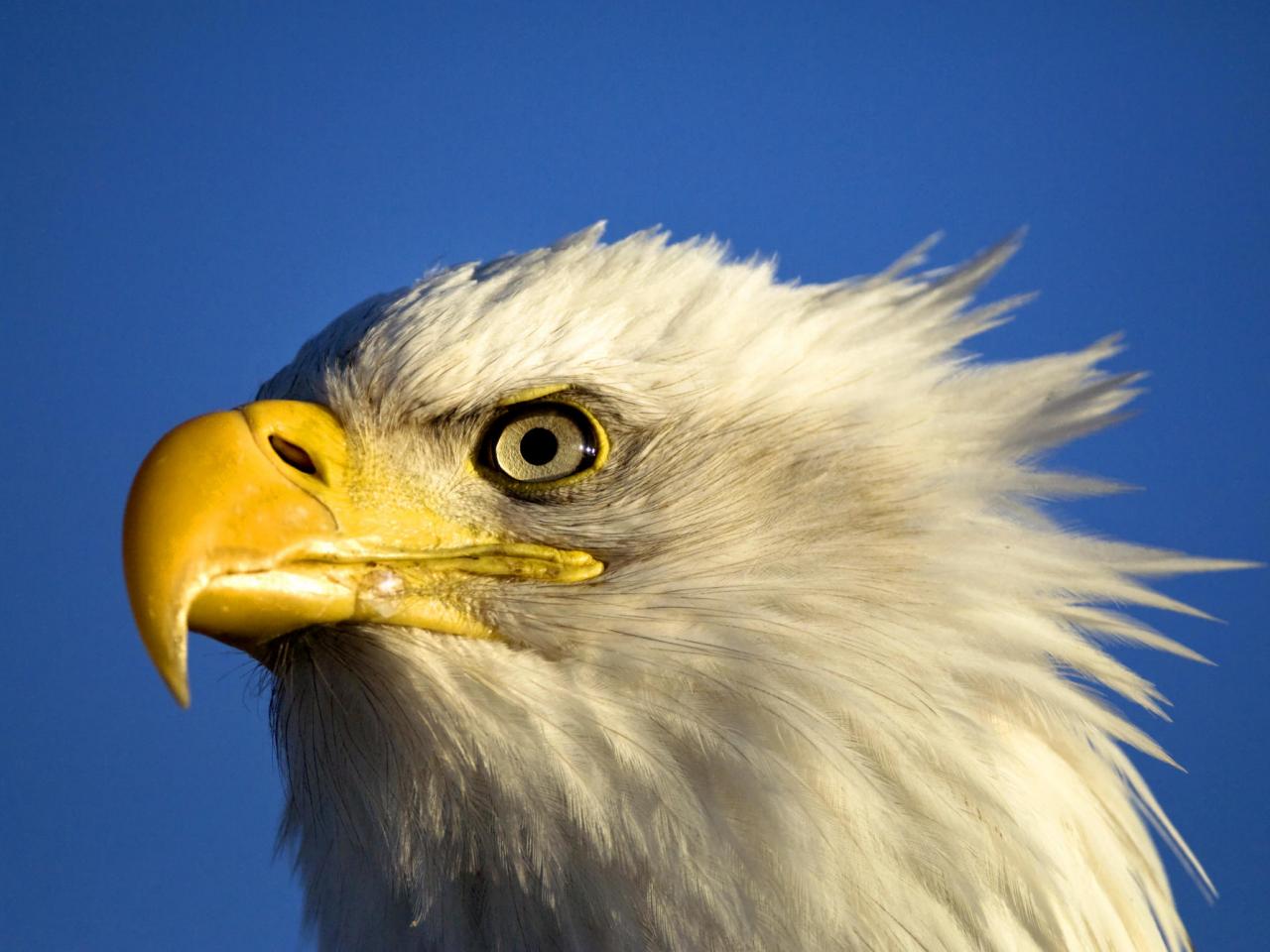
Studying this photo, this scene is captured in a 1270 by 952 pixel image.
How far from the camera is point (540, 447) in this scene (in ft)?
7.21

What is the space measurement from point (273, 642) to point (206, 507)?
0.39 metres

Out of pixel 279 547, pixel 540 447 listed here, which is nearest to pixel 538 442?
pixel 540 447

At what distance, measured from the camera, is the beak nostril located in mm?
2117

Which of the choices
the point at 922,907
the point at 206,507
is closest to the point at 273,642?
the point at 206,507

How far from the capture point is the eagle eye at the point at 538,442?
2193 millimetres

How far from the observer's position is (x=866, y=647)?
2.11 m

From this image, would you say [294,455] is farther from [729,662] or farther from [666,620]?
[729,662]

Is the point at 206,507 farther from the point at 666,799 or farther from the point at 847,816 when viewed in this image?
the point at 847,816

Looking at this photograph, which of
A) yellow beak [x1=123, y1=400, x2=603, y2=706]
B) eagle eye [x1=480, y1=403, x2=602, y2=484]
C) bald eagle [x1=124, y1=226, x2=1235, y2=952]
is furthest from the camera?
eagle eye [x1=480, y1=403, x2=602, y2=484]

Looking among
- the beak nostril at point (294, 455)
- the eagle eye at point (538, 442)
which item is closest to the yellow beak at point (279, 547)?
the beak nostril at point (294, 455)

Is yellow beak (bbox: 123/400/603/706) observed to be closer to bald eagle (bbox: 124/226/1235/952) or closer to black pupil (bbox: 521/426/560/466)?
bald eagle (bbox: 124/226/1235/952)

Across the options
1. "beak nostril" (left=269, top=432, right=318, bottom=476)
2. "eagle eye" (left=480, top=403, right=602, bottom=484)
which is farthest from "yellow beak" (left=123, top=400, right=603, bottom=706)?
"eagle eye" (left=480, top=403, right=602, bottom=484)

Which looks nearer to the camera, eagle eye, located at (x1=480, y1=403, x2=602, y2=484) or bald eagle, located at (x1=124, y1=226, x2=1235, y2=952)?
bald eagle, located at (x1=124, y1=226, x2=1235, y2=952)

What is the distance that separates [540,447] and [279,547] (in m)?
0.48
